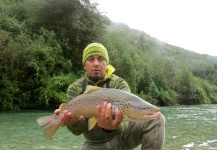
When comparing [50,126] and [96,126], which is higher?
[50,126]

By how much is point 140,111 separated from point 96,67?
1.30m

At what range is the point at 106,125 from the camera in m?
3.02

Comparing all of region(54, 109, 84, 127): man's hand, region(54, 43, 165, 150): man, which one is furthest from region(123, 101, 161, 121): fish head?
region(54, 109, 84, 127): man's hand

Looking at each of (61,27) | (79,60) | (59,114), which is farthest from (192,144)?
(61,27)

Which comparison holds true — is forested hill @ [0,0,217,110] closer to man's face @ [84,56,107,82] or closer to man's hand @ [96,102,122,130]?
man's face @ [84,56,107,82]

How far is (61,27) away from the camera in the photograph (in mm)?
26688

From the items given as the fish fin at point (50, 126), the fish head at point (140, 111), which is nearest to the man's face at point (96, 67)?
the fish fin at point (50, 126)

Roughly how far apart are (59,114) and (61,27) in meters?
24.5

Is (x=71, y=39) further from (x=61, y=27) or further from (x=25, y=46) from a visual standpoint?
(x=25, y=46)

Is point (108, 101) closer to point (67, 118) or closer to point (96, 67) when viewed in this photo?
point (67, 118)

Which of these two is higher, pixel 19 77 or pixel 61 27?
pixel 61 27

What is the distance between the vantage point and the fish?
2.75m

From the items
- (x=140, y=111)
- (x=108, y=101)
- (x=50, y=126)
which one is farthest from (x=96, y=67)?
(x=140, y=111)

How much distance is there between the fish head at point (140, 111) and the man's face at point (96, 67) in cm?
113
